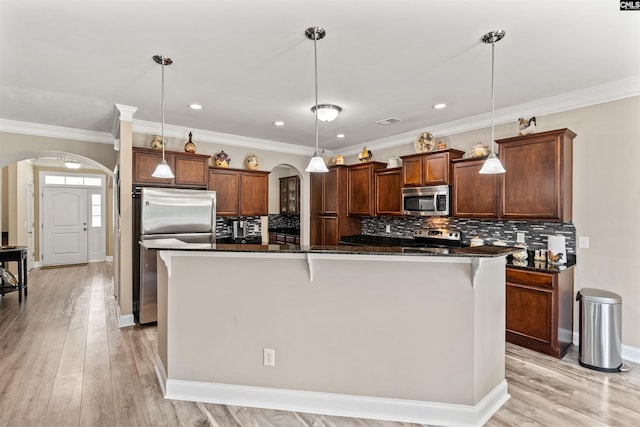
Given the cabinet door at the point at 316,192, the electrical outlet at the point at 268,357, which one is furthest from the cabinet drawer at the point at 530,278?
the cabinet door at the point at 316,192

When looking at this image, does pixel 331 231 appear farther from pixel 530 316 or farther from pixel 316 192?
pixel 530 316

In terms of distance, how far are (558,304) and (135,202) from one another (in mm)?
4832

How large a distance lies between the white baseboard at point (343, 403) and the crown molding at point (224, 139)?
3.39 m

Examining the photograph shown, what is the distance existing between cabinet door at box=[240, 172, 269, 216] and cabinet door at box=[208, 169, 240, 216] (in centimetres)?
10

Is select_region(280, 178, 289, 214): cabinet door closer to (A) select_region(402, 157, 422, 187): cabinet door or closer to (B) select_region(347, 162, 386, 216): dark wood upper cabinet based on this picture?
(B) select_region(347, 162, 386, 216): dark wood upper cabinet

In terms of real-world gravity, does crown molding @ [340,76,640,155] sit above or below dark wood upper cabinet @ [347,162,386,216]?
above

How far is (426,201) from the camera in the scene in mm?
4664

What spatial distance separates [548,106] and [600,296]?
81.1 inches

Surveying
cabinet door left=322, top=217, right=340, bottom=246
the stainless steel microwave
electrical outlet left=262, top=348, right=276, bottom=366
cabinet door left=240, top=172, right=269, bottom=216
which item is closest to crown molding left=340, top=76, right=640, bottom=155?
the stainless steel microwave

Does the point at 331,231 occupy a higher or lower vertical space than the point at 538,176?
lower

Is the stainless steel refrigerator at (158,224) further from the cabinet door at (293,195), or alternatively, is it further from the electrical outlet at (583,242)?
the electrical outlet at (583,242)

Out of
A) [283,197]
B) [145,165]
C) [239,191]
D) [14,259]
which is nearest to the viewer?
[145,165]

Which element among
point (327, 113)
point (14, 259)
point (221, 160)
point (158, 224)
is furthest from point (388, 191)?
point (14, 259)

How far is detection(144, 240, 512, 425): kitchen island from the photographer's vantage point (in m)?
2.21
